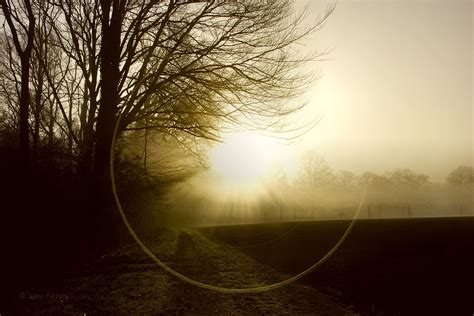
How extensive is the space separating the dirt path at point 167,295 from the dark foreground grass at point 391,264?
2.56ft

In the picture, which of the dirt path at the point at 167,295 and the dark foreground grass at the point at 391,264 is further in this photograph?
the dark foreground grass at the point at 391,264

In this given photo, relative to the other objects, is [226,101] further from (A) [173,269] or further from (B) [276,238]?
(B) [276,238]

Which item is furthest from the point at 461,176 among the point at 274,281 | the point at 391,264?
the point at 274,281

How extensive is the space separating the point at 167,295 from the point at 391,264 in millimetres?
6119

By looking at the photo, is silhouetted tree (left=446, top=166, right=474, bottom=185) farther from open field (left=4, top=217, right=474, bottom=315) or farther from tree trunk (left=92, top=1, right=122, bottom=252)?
tree trunk (left=92, top=1, right=122, bottom=252)

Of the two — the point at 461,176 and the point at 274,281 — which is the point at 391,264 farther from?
the point at 461,176

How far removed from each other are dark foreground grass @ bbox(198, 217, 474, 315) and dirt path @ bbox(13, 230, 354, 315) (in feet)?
2.56

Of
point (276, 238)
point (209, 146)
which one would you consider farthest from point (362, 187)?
point (209, 146)

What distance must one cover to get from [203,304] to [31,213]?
497cm

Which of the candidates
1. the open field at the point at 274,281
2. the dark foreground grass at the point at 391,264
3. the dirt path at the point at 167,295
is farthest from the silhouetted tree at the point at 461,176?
the dirt path at the point at 167,295

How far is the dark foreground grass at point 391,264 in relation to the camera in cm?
630

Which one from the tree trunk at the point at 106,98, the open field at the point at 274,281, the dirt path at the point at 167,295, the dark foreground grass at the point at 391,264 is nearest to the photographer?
the dirt path at the point at 167,295

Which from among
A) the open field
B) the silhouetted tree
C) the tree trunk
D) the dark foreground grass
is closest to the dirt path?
the open field

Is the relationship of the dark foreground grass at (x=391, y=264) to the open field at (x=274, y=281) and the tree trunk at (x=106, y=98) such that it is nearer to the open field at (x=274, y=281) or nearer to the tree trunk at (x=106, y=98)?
the open field at (x=274, y=281)
